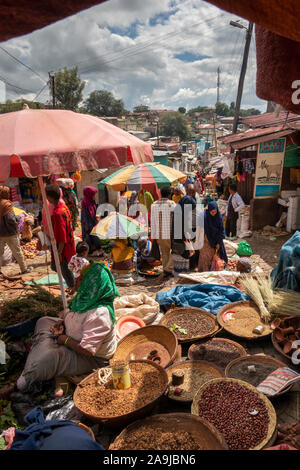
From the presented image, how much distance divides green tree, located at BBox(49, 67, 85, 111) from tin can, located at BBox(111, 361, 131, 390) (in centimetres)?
3356

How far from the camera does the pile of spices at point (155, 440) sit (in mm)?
2168

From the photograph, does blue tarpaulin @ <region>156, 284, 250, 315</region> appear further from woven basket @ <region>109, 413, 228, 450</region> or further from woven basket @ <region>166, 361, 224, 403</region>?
woven basket @ <region>109, 413, 228, 450</region>

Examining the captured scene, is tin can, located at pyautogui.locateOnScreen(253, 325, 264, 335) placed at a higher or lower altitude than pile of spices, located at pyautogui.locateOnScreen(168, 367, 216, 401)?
higher

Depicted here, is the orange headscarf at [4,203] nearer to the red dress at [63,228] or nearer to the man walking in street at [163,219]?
the red dress at [63,228]

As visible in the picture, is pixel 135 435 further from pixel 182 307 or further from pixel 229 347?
pixel 182 307

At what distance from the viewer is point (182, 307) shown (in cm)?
445

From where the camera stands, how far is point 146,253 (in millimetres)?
6586

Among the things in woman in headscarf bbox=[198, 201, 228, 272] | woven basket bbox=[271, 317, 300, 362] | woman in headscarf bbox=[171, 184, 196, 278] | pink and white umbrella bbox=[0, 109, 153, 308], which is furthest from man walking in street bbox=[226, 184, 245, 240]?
pink and white umbrella bbox=[0, 109, 153, 308]

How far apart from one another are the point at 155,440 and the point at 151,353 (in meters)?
1.31

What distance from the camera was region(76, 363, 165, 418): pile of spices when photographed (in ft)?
8.50

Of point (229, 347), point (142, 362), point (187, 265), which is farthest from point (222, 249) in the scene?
point (142, 362)

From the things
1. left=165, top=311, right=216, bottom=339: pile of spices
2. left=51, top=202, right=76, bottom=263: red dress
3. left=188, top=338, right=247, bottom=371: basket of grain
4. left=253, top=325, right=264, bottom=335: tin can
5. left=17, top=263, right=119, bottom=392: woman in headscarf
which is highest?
left=51, top=202, right=76, bottom=263: red dress

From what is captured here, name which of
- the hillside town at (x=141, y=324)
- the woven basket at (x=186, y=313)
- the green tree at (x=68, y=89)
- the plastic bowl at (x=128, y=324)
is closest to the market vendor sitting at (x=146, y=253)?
the hillside town at (x=141, y=324)

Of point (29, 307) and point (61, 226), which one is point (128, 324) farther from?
point (61, 226)
